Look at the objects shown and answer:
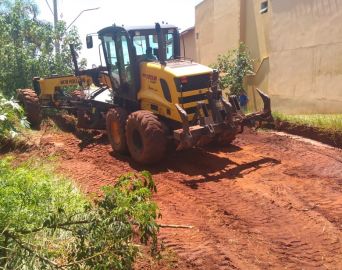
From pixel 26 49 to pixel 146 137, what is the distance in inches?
288

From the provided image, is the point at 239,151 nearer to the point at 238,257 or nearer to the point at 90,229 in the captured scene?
the point at 238,257

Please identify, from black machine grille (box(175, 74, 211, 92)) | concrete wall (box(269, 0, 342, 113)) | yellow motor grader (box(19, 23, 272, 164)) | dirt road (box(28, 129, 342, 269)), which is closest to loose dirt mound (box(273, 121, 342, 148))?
dirt road (box(28, 129, 342, 269))

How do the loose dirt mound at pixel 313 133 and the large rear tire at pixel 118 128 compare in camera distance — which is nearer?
the large rear tire at pixel 118 128

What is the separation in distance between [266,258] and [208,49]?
52.1 feet

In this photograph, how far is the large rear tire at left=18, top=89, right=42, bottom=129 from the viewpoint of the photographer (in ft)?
35.1

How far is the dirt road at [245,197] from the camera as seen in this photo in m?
4.43

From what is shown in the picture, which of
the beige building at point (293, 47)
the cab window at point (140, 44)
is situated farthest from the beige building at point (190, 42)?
the cab window at point (140, 44)

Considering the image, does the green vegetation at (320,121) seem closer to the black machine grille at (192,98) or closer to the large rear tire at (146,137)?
the black machine grille at (192,98)

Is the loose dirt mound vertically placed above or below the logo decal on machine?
below

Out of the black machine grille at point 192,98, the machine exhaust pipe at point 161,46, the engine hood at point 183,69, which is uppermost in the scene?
the machine exhaust pipe at point 161,46

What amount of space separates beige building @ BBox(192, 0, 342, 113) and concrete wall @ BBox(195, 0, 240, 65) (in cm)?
4

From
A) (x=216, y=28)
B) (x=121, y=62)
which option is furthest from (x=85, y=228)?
(x=216, y=28)

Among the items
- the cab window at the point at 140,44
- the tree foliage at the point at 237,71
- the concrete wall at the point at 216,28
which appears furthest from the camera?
the concrete wall at the point at 216,28

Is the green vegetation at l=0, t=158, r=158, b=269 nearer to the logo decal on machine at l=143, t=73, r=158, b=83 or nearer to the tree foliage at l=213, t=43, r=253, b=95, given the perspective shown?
the logo decal on machine at l=143, t=73, r=158, b=83
